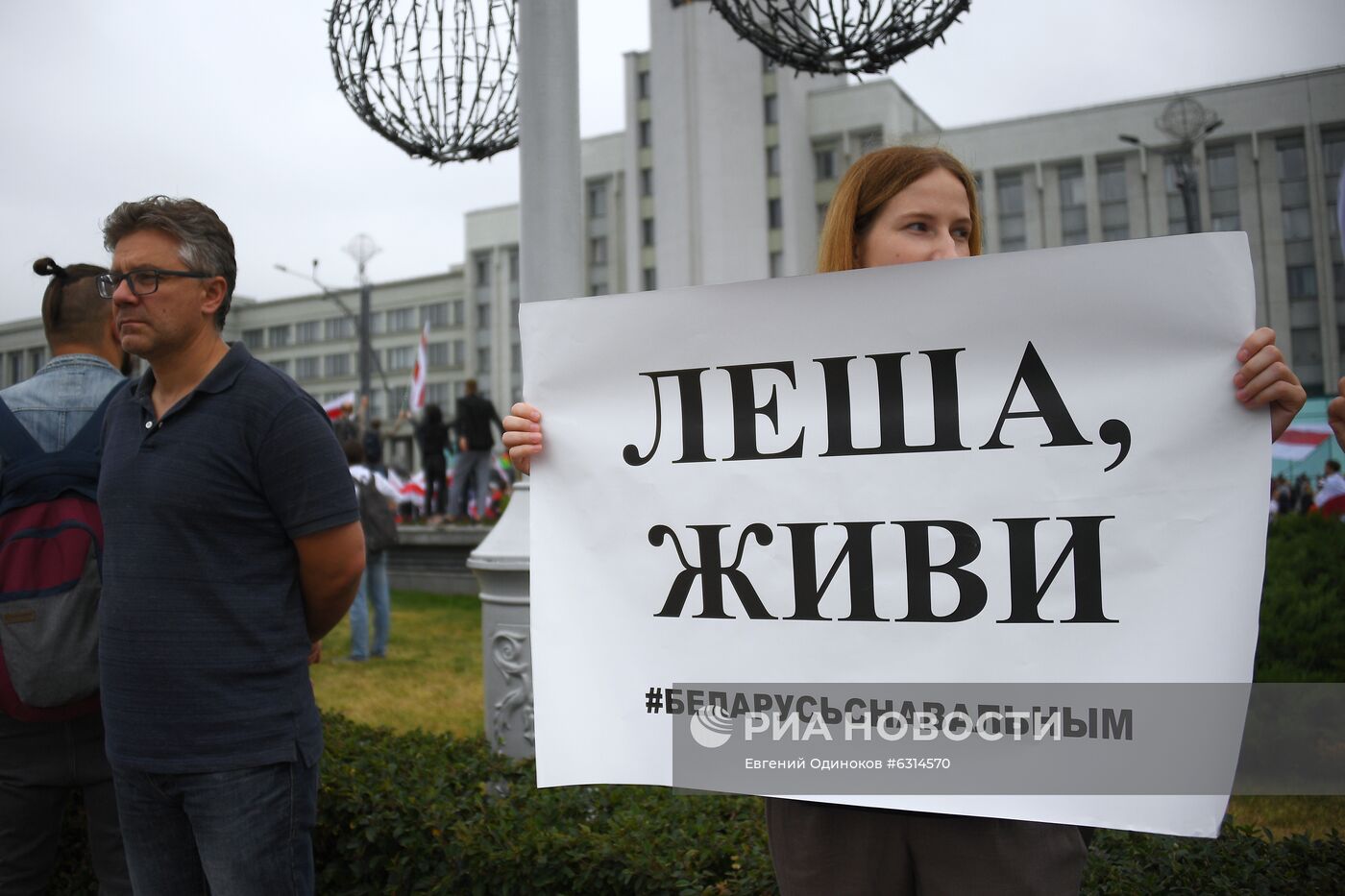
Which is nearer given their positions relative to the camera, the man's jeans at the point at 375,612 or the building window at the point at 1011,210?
the man's jeans at the point at 375,612

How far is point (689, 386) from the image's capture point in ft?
6.79

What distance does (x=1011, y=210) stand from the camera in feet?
183

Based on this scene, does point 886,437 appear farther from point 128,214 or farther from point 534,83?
point 534,83

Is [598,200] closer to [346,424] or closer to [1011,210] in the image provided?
[1011,210]

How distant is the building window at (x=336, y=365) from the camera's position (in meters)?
88.1

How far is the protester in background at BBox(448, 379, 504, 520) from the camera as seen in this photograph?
1383 cm

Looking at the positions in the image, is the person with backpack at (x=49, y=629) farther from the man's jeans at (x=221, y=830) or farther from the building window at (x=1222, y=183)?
the building window at (x=1222, y=183)

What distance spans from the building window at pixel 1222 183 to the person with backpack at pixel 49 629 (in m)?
55.8

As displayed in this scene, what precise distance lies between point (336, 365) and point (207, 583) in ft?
299

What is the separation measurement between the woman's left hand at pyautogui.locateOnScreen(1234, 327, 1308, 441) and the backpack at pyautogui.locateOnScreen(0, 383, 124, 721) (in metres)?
2.53

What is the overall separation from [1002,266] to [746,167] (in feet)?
172

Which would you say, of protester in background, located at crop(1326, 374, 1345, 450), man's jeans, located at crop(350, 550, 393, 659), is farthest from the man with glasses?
man's jeans, located at crop(350, 550, 393, 659)

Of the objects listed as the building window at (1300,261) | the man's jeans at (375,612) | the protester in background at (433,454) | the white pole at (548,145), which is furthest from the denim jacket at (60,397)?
the building window at (1300,261)

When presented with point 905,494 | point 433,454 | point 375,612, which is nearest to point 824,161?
point 433,454
